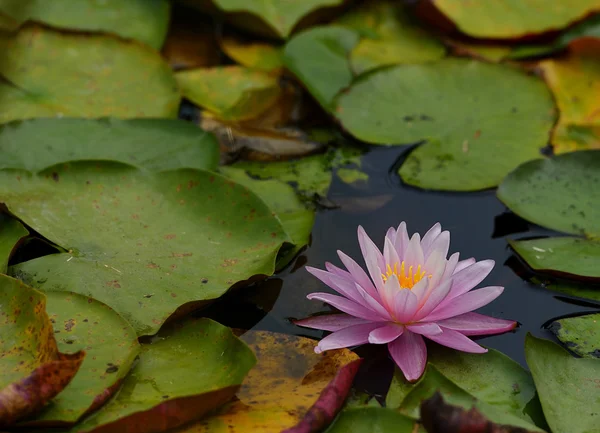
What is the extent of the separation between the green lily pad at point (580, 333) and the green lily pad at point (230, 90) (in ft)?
4.85

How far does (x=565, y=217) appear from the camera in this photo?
2086mm

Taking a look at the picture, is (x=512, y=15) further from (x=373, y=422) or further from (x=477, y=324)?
(x=373, y=422)

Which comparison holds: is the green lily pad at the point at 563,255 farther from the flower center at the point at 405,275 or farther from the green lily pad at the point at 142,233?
the green lily pad at the point at 142,233

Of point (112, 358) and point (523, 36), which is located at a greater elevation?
point (523, 36)

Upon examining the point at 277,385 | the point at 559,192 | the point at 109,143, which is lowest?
the point at 277,385

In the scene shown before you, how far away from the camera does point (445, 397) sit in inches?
57.1

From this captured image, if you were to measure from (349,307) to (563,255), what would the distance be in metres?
0.70

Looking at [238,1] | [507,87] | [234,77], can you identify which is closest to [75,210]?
[234,77]

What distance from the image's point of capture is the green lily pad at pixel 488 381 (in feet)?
4.96

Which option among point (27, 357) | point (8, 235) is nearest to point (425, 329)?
point (27, 357)

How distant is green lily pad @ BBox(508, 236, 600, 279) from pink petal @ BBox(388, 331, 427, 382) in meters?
0.48

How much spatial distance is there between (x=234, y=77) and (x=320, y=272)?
53.7 inches

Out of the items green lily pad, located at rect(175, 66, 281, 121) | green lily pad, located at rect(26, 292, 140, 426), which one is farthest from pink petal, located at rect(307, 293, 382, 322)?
green lily pad, located at rect(175, 66, 281, 121)

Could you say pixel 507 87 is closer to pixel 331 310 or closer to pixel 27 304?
pixel 331 310
